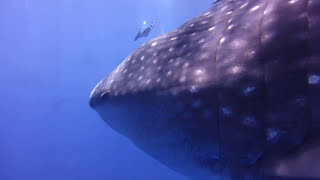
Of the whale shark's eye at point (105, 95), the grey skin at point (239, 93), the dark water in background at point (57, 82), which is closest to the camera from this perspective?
the grey skin at point (239, 93)

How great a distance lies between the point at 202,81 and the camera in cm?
234

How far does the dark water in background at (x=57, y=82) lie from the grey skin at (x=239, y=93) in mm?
21451

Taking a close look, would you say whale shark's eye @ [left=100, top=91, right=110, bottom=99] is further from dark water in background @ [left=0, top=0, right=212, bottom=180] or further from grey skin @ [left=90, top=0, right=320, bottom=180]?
dark water in background @ [left=0, top=0, right=212, bottom=180]

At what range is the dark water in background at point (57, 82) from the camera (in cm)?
2572

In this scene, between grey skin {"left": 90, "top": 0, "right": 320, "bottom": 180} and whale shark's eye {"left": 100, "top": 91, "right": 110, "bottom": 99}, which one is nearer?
grey skin {"left": 90, "top": 0, "right": 320, "bottom": 180}

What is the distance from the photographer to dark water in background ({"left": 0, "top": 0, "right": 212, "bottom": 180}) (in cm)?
2572

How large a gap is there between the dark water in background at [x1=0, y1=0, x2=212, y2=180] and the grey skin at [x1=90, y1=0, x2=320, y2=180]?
70.4ft

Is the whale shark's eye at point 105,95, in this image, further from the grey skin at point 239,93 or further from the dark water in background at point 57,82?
the dark water in background at point 57,82

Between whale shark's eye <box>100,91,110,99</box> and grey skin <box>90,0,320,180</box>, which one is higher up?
whale shark's eye <box>100,91,110,99</box>

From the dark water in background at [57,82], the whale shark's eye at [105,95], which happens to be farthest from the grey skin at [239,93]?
the dark water in background at [57,82]

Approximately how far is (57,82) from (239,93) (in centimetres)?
2827

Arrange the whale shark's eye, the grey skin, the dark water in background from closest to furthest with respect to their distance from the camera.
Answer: the grey skin < the whale shark's eye < the dark water in background

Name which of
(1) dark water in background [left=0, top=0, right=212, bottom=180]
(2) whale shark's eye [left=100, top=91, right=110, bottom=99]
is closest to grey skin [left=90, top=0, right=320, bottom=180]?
(2) whale shark's eye [left=100, top=91, right=110, bottom=99]

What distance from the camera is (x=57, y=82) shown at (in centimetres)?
2822
